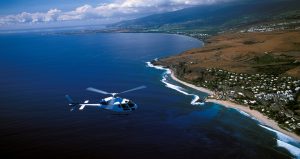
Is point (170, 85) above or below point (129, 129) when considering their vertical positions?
below

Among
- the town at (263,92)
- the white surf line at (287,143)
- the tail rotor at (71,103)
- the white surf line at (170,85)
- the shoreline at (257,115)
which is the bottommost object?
the white surf line at (287,143)

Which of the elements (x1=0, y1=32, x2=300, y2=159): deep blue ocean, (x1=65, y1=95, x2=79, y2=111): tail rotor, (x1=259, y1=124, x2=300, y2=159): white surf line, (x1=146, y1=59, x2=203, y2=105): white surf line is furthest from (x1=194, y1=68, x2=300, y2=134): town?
(x1=65, y1=95, x2=79, y2=111): tail rotor

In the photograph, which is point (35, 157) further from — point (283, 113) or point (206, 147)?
point (283, 113)

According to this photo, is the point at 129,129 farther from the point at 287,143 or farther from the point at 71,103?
the point at 287,143

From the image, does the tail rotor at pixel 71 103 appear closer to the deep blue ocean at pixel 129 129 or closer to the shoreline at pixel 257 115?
the deep blue ocean at pixel 129 129

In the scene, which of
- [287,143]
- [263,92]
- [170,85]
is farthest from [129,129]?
[170,85]

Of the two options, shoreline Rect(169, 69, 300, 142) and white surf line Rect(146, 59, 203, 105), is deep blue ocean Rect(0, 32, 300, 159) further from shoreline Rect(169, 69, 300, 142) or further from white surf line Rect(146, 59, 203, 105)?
shoreline Rect(169, 69, 300, 142)

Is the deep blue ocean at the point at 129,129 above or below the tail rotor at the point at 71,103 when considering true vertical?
below

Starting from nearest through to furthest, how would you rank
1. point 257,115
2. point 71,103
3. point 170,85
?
point 71,103
point 257,115
point 170,85

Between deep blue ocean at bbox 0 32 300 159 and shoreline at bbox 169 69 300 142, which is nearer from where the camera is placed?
deep blue ocean at bbox 0 32 300 159

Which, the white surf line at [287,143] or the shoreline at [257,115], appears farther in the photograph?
the shoreline at [257,115]

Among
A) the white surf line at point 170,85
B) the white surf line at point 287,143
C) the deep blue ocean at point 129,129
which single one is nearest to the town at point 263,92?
the white surf line at point 287,143
